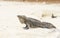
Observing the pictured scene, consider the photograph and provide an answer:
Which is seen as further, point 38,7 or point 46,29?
point 38,7

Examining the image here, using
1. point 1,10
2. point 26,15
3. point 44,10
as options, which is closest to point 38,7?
point 44,10

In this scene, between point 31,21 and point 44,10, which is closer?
point 31,21

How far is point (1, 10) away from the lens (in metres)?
1.14

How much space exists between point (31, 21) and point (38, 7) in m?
0.23

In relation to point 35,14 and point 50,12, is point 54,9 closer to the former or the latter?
point 50,12

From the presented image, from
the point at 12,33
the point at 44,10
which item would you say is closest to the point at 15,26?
the point at 12,33

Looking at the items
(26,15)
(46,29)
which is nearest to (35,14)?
(26,15)

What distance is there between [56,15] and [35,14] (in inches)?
5.9

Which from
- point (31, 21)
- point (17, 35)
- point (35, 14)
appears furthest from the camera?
point (35, 14)

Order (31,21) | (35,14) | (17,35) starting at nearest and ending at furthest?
1. (17,35)
2. (31,21)
3. (35,14)

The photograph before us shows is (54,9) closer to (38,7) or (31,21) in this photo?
(38,7)

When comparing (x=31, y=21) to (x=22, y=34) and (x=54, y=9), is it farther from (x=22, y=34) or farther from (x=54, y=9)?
(x=54, y=9)

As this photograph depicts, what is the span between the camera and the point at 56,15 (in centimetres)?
112

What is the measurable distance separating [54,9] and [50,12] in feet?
0.15
